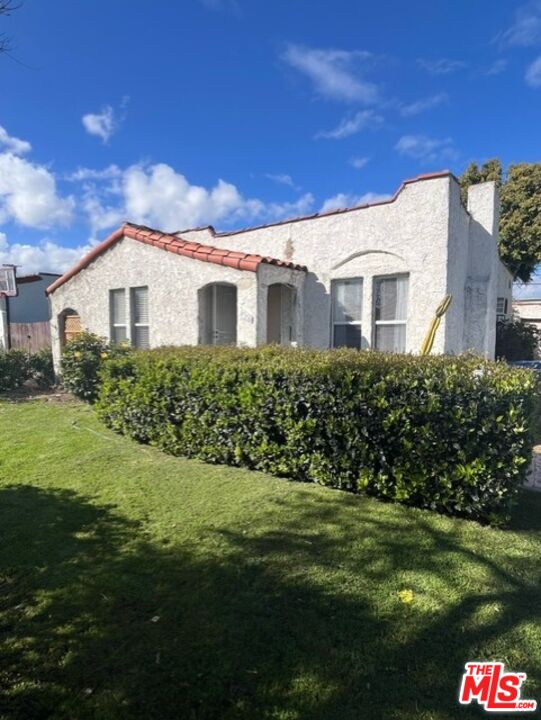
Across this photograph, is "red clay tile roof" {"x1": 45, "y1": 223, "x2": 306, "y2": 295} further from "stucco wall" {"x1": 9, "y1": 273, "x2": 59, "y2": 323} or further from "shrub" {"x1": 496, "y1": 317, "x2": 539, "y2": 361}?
"stucco wall" {"x1": 9, "y1": 273, "x2": 59, "y2": 323}

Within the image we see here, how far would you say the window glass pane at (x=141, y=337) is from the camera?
11547 millimetres

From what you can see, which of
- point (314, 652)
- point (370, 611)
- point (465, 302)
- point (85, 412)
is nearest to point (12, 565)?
point (314, 652)

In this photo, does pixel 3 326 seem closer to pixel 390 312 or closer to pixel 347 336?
pixel 347 336

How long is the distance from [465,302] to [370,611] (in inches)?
314

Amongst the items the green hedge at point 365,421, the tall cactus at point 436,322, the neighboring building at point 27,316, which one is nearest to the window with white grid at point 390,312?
the tall cactus at point 436,322

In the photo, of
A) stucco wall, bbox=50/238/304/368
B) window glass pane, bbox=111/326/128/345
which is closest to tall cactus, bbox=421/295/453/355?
stucco wall, bbox=50/238/304/368

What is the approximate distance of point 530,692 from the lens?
238 cm

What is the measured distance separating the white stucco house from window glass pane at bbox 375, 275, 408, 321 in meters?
0.02

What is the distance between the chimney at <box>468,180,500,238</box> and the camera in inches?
372

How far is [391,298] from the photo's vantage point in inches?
361

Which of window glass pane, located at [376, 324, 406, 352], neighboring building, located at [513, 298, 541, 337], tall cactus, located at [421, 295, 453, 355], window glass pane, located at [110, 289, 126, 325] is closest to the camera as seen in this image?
tall cactus, located at [421, 295, 453, 355]

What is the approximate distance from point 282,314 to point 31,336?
1068 cm

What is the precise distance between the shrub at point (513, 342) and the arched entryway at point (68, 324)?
12796 millimetres

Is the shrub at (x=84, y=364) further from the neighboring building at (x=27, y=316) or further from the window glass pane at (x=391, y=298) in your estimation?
the window glass pane at (x=391, y=298)
